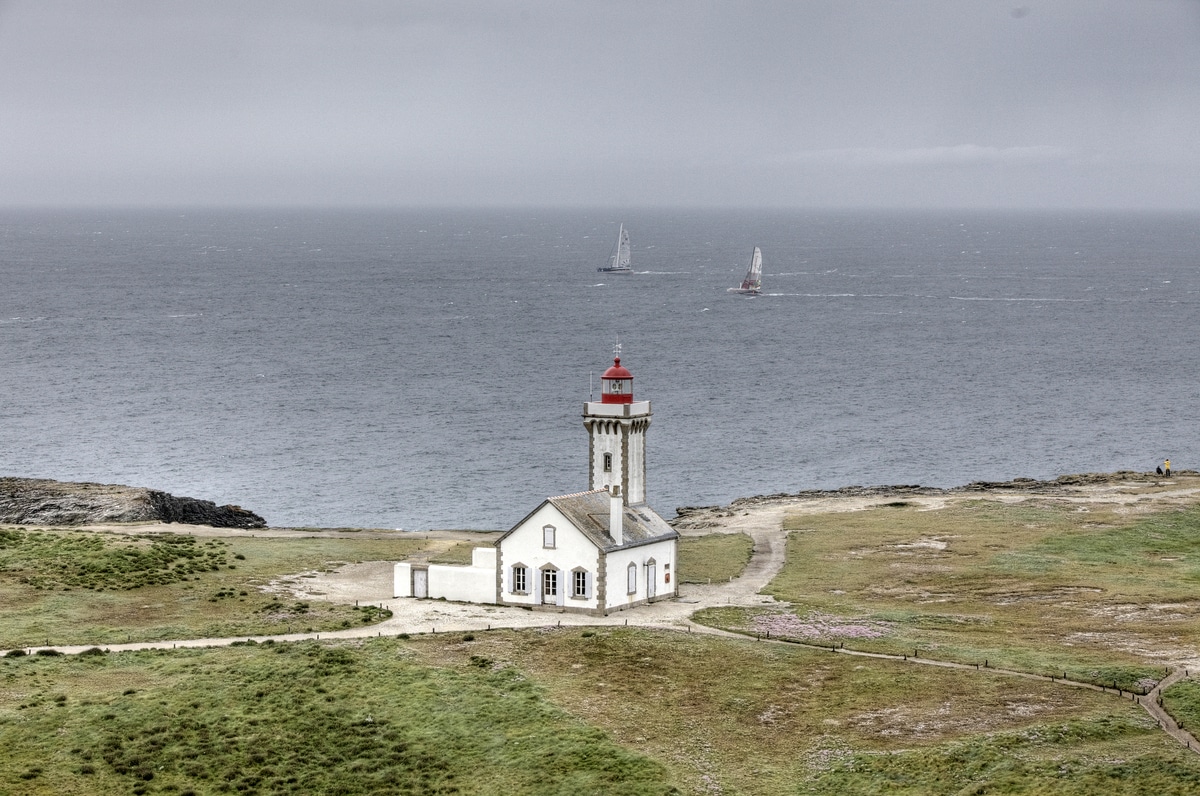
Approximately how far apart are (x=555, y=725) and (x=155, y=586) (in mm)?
28222

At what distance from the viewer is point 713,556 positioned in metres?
84.2

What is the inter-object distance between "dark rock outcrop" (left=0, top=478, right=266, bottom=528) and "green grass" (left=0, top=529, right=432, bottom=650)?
338 inches

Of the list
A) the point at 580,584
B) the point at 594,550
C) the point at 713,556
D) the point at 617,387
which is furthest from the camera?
the point at 713,556

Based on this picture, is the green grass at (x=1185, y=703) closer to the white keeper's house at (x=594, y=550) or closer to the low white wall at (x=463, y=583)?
the white keeper's house at (x=594, y=550)

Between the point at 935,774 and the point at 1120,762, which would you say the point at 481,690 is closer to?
the point at 935,774

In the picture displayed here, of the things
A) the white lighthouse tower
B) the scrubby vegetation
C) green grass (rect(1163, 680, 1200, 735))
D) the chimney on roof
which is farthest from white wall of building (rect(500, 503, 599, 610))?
green grass (rect(1163, 680, 1200, 735))

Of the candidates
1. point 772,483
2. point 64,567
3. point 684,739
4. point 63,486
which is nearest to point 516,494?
point 772,483

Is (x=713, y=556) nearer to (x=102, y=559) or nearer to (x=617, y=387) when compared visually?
(x=617, y=387)

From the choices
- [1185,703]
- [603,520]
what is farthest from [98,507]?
[1185,703]

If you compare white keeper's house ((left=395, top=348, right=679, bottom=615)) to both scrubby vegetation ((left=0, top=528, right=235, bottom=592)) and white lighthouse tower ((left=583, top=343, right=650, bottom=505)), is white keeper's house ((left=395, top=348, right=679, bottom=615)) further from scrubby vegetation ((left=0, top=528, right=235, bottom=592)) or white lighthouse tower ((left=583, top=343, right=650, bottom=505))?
scrubby vegetation ((left=0, top=528, right=235, bottom=592))

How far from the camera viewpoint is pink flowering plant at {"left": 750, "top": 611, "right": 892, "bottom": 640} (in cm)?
6391

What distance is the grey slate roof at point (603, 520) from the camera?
6850 centimetres

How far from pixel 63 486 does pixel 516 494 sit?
31517 mm

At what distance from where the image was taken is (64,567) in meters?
75.4
